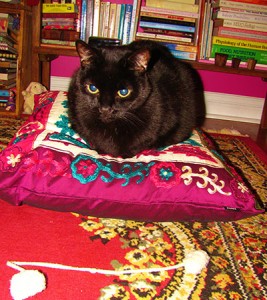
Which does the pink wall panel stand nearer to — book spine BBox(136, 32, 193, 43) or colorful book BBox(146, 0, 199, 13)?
book spine BBox(136, 32, 193, 43)

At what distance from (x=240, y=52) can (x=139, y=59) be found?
1.67 metres


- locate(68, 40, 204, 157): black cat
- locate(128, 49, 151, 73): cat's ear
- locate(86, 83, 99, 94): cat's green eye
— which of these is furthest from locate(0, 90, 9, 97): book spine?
locate(128, 49, 151, 73): cat's ear

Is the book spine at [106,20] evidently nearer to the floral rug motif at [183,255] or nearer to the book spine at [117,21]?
the book spine at [117,21]

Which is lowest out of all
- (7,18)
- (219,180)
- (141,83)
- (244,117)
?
→ (244,117)

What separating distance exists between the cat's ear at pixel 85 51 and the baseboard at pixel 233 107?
1871 mm

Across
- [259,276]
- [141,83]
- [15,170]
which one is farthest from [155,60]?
[259,276]

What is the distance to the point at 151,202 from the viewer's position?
0.99 metres

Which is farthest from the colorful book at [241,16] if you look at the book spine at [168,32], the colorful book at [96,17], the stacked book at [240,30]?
the colorful book at [96,17]

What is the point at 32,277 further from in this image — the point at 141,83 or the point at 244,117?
the point at 244,117

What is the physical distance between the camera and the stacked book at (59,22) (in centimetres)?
222

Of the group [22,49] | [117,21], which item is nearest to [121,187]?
[22,49]

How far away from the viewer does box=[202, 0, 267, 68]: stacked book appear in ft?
7.56

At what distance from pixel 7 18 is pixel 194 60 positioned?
1371mm

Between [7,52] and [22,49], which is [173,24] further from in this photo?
[7,52]
